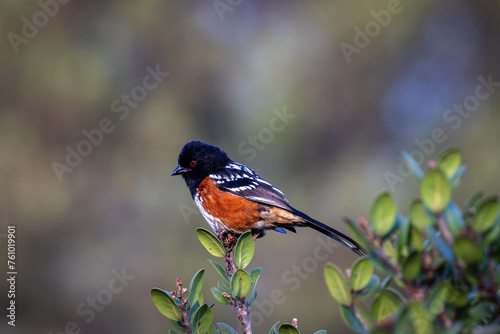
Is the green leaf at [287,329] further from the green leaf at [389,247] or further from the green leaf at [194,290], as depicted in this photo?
the green leaf at [389,247]

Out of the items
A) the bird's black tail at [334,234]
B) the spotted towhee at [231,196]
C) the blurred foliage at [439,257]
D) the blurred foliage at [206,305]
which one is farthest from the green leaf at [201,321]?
the spotted towhee at [231,196]

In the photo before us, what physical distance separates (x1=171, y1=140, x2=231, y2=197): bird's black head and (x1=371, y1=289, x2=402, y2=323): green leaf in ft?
9.62

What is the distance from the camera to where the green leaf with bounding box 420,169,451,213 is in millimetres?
921

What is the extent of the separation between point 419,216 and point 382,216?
7cm

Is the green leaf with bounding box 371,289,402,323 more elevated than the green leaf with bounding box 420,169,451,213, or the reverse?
the green leaf with bounding box 420,169,451,213

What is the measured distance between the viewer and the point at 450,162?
1.03 m

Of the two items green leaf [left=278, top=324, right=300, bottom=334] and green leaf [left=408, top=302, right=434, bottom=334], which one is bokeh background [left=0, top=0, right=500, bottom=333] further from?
green leaf [left=408, top=302, right=434, bottom=334]

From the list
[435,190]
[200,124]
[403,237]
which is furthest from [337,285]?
[200,124]

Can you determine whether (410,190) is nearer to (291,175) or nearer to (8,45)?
(291,175)

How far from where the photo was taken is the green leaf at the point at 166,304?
138 centimetres

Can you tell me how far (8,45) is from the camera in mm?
10461

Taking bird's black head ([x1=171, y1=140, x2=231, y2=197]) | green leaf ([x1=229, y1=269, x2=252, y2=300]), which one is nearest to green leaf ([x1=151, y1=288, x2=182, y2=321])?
green leaf ([x1=229, y1=269, x2=252, y2=300])

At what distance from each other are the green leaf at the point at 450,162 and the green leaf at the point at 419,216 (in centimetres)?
10

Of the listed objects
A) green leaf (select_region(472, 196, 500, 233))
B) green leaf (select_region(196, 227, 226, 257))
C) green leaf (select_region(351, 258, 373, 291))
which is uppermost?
green leaf (select_region(196, 227, 226, 257))
